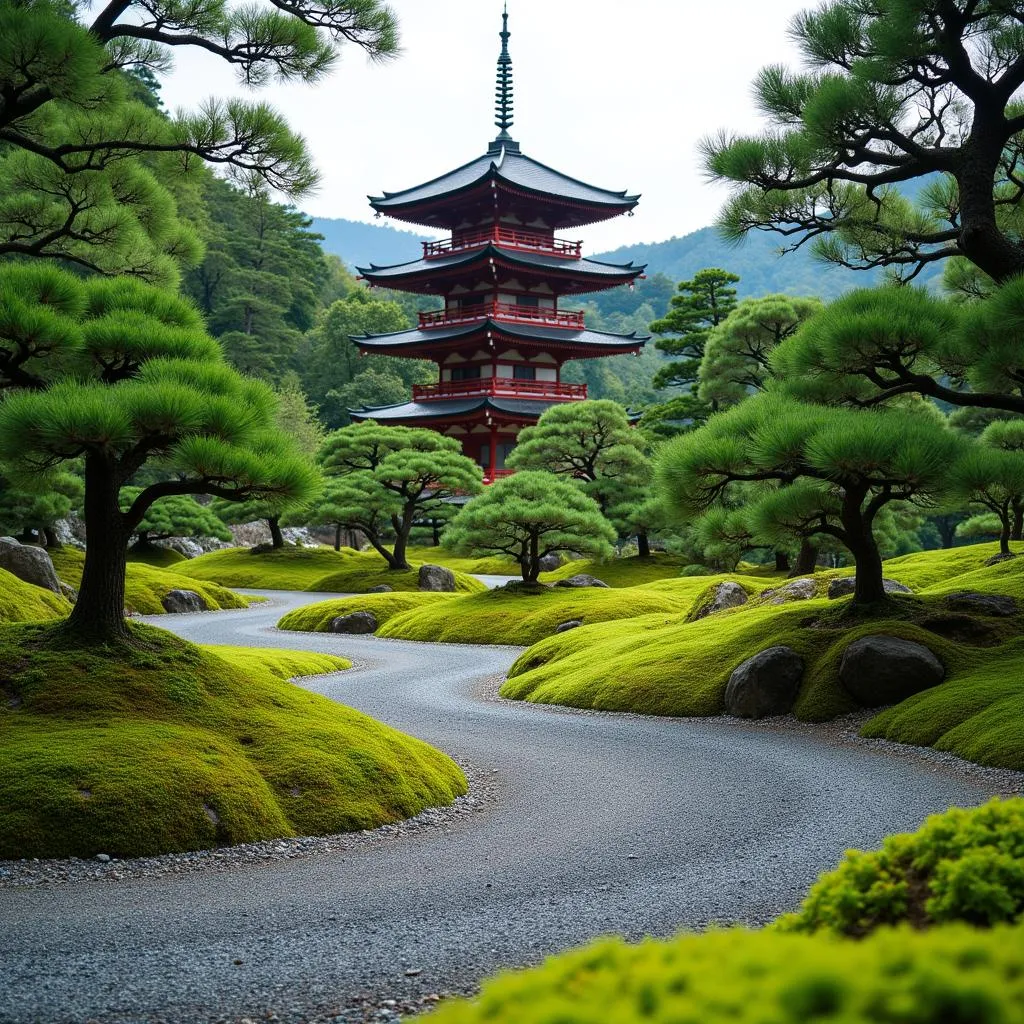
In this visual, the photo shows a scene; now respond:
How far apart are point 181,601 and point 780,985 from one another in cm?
2520

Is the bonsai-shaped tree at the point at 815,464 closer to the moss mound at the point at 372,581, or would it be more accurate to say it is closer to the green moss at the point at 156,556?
the moss mound at the point at 372,581

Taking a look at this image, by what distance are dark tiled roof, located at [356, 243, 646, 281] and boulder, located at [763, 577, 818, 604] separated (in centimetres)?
2411

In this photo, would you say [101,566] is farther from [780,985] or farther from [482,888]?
[780,985]

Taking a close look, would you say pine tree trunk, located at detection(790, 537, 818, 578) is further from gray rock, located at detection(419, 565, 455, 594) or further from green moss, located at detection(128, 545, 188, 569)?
green moss, located at detection(128, 545, 188, 569)

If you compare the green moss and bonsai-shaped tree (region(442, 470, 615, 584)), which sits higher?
bonsai-shaped tree (region(442, 470, 615, 584))

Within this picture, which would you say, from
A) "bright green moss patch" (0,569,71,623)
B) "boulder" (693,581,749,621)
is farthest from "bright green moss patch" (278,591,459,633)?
"boulder" (693,581,749,621)

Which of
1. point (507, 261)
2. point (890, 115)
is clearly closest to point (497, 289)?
point (507, 261)

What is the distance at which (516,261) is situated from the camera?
123 feet

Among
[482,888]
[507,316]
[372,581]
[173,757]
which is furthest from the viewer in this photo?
[507,316]

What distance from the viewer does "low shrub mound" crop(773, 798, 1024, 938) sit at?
7.65ft

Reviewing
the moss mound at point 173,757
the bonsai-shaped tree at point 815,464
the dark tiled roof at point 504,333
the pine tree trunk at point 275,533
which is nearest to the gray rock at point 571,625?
the bonsai-shaped tree at point 815,464

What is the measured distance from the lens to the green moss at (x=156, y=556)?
120 ft

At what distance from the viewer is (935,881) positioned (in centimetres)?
241

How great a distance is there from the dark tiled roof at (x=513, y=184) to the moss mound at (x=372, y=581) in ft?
52.0
